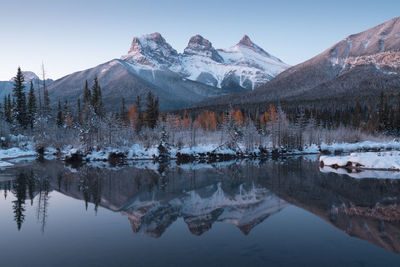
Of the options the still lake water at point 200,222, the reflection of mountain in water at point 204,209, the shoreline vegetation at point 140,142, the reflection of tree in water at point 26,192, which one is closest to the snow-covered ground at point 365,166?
the still lake water at point 200,222

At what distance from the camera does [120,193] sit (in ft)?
85.8

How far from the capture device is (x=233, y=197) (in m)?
24.7

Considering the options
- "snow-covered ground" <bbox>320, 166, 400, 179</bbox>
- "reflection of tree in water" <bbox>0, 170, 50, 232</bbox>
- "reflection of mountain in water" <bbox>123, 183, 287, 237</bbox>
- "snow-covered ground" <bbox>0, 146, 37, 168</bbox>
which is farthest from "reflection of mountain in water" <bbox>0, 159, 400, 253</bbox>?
"snow-covered ground" <bbox>0, 146, 37, 168</bbox>

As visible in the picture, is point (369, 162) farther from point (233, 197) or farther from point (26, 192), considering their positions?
point (26, 192)

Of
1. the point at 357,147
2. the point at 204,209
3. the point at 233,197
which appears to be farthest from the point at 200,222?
the point at 357,147

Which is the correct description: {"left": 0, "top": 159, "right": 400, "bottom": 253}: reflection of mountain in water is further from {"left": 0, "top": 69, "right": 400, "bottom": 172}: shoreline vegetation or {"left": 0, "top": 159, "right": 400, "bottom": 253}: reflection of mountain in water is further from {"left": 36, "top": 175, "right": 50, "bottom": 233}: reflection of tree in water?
{"left": 0, "top": 69, "right": 400, "bottom": 172}: shoreline vegetation

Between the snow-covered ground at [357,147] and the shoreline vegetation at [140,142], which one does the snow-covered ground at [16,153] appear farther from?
the snow-covered ground at [357,147]

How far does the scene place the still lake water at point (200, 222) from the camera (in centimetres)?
1319

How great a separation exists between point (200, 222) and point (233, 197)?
22.2 feet

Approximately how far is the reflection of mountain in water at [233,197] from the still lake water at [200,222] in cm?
7

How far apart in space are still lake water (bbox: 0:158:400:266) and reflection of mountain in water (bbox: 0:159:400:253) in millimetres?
67

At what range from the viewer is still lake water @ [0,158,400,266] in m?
13.2

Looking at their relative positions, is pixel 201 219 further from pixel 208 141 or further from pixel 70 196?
pixel 208 141

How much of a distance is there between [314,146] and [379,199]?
50095 mm
